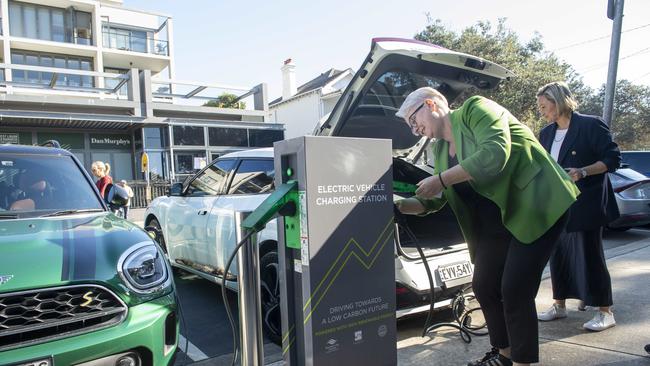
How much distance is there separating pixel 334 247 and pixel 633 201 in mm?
7597

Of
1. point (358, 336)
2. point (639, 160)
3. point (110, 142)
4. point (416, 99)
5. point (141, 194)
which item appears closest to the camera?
point (358, 336)

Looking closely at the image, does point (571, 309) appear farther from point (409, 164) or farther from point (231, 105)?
point (231, 105)

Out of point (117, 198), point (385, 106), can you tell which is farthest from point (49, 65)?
point (385, 106)

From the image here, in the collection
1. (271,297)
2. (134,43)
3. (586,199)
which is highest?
(134,43)

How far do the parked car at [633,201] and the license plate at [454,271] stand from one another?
543 centimetres

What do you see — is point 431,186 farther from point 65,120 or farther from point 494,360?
point 65,120

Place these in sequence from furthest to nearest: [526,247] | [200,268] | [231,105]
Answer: [231,105] < [200,268] < [526,247]

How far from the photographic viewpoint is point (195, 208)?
15.6 ft

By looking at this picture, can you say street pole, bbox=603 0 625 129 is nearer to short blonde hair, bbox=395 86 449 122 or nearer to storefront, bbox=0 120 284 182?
short blonde hair, bbox=395 86 449 122

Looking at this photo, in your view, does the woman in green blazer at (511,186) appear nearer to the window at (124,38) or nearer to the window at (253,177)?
the window at (253,177)

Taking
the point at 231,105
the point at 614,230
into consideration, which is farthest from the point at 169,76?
the point at 614,230

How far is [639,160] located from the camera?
34.5ft

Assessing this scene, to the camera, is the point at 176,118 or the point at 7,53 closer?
the point at 176,118

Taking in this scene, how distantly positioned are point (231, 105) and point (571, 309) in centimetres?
2622
